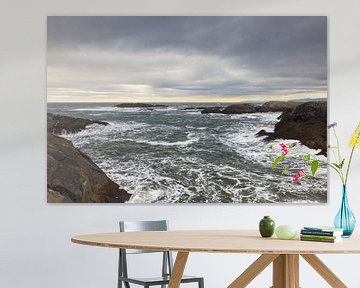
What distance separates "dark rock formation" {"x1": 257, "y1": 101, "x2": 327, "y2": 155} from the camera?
6355mm

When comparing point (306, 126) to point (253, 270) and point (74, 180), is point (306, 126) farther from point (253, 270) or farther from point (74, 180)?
point (253, 270)

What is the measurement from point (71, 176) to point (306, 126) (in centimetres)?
191

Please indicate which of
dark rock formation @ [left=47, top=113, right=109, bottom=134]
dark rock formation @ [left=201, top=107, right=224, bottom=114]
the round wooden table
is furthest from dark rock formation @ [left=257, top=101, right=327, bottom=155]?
the round wooden table

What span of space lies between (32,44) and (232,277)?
244 centimetres

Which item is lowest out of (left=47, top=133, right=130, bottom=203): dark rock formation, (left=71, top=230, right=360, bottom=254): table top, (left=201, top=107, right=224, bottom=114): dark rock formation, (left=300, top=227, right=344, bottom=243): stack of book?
(left=71, top=230, right=360, bottom=254): table top

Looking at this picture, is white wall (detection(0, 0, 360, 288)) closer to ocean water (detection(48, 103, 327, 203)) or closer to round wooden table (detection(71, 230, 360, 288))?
ocean water (detection(48, 103, 327, 203))

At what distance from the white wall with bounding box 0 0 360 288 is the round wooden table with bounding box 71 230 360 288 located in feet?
5.00

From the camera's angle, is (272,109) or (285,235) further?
(272,109)

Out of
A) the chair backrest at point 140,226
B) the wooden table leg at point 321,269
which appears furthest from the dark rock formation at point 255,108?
the wooden table leg at point 321,269

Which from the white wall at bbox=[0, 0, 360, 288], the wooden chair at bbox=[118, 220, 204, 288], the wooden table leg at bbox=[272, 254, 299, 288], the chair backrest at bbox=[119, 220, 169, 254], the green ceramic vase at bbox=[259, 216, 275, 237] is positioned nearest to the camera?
the wooden table leg at bbox=[272, 254, 299, 288]

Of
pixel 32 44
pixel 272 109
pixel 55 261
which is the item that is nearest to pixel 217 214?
pixel 272 109

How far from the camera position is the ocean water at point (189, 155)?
6.34m

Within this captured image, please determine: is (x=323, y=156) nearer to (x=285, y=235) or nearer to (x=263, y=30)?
(x=263, y=30)

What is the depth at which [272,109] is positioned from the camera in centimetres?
640
